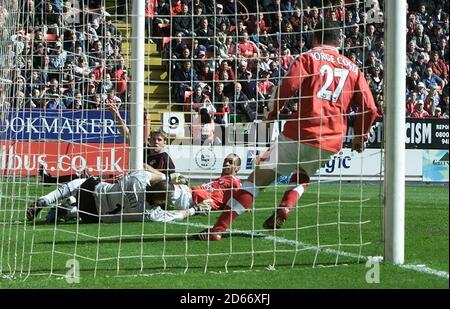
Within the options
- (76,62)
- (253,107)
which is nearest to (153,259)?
(76,62)

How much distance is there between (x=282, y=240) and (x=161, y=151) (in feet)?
10.6

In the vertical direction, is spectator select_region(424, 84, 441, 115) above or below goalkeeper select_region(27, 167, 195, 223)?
above

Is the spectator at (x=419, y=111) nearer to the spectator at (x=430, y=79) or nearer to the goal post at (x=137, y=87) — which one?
the spectator at (x=430, y=79)

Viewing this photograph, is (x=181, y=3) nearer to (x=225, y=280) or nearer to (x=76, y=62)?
(x=76, y=62)

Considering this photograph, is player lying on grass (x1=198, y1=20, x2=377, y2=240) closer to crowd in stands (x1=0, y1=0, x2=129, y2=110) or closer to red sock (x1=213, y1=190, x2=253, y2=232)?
red sock (x1=213, y1=190, x2=253, y2=232)

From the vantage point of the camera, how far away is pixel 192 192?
1241cm

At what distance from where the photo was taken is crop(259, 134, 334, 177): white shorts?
9.41 meters

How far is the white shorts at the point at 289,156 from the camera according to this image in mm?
9406

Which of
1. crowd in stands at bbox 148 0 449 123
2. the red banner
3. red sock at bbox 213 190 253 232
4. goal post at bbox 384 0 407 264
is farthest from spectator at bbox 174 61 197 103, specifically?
goal post at bbox 384 0 407 264

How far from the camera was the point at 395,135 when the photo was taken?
7.87m

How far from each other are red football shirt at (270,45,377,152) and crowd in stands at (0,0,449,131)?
0.89ft

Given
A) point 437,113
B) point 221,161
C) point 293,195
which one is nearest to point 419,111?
point 437,113

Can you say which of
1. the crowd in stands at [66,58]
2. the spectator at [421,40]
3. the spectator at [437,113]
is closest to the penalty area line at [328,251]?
the crowd in stands at [66,58]

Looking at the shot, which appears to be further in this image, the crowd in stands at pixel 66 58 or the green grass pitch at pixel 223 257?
the crowd in stands at pixel 66 58
